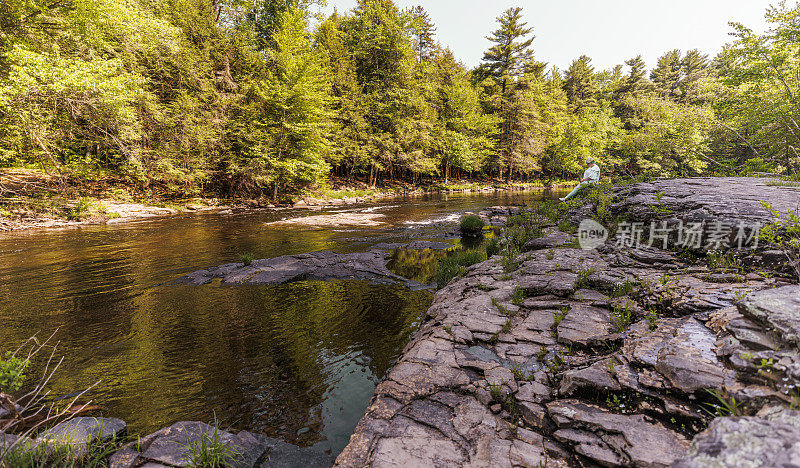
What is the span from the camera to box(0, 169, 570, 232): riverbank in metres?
16.2

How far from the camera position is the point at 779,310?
2.65 metres

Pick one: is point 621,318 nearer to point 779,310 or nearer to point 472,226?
point 779,310

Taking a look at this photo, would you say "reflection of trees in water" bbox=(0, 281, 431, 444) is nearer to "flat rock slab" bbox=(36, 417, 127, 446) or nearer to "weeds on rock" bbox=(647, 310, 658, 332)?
"flat rock slab" bbox=(36, 417, 127, 446)

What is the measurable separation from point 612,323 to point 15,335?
438 inches

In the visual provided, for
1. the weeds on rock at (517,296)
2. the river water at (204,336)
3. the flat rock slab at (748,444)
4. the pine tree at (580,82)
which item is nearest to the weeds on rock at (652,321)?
the weeds on rock at (517,296)

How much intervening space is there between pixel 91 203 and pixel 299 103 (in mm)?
16233

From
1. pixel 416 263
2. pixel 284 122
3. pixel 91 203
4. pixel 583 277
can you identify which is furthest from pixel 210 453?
pixel 284 122

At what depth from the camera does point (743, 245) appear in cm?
537

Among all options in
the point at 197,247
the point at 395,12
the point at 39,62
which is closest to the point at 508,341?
the point at 197,247

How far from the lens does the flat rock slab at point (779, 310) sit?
95.8 inches

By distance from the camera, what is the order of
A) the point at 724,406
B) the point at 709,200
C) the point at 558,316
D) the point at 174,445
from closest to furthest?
the point at 724,406 < the point at 174,445 < the point at 558,316 < the point at 709,200

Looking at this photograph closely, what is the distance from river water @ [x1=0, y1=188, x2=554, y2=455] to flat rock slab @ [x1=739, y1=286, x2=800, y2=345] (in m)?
4.59

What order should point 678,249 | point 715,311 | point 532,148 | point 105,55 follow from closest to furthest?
point 715,311
point 678,249
point 105,55
point 532,148

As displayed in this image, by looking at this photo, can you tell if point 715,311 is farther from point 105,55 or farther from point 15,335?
point 105,55
